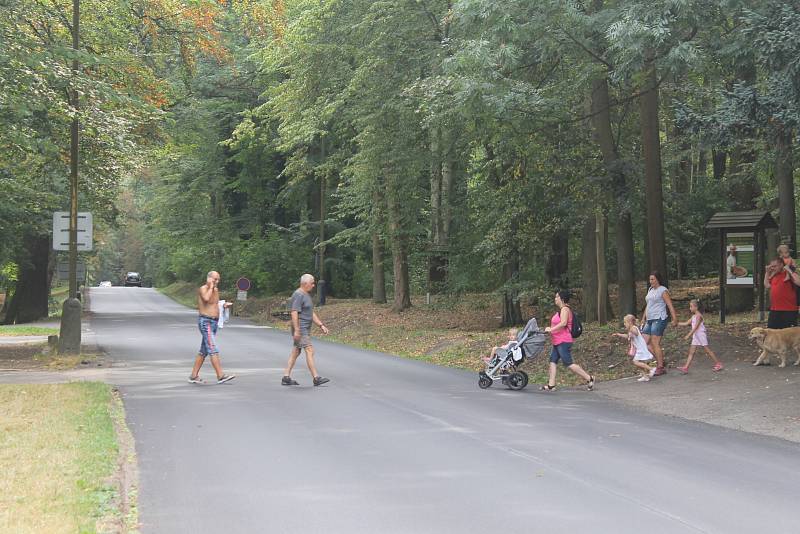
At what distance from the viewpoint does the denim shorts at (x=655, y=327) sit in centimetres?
1633

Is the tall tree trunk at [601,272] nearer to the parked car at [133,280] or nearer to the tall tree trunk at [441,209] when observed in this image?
the tall tree trunk at [441,209]

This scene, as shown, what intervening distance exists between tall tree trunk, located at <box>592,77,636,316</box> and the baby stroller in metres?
6.25

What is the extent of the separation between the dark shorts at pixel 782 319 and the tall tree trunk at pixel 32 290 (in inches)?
1283

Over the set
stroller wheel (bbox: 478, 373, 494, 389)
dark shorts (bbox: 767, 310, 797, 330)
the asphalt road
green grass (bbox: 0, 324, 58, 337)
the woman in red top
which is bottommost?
Result: the asphalt road

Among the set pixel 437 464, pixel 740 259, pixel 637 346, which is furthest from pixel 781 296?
pixel 437 464

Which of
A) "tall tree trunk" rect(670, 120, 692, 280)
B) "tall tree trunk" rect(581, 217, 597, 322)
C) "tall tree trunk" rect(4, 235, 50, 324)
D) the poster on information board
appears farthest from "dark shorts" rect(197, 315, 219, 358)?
"tall tree trunk" rect(4, 235, 50, 324)

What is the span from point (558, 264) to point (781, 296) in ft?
38.5

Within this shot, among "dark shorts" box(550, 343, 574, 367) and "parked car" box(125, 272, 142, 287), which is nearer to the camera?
"dark shorts" box(550, 343, 574, 367)

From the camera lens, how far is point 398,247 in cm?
3462

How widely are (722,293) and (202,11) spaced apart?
53.2ft

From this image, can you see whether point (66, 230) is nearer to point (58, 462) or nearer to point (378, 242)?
point (58, 462)

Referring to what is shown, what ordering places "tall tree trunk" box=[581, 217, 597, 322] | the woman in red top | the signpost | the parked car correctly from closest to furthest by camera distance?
the woman in red top, "tall tree trunk" box=[581, 217, 597, 322], the signpost, the parked car

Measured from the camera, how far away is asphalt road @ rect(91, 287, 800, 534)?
6789mm

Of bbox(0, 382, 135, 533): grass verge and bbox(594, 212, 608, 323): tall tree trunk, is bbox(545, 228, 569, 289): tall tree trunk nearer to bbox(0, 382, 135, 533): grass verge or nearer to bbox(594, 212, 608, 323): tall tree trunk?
bbox(594, 212, 608, 323): tall tree trunk
